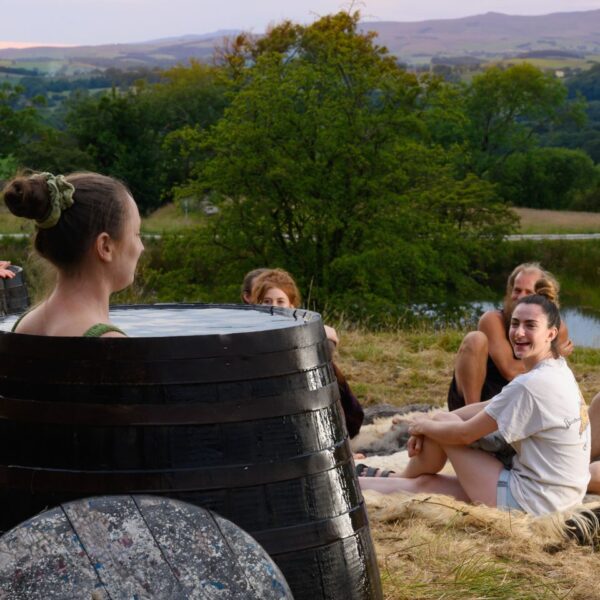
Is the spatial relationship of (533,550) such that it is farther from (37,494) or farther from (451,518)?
(37,494)

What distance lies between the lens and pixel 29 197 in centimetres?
244

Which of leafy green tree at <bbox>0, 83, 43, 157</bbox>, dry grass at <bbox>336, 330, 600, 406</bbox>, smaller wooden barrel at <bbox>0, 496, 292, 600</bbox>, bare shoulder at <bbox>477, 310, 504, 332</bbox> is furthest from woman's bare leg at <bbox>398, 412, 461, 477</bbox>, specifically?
leafy green tree at <bbox>0, 83, 43, 157</bbox>

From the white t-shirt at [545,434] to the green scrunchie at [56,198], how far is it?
2703mm

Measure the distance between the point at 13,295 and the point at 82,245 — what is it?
5.11 meters

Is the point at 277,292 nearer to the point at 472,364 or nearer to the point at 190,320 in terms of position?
the point at 472,364

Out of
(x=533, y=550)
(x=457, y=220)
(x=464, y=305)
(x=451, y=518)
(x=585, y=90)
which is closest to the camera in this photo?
(x=533, y=550)

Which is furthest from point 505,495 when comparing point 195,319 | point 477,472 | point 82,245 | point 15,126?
point 15,126

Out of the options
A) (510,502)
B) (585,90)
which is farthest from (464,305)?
(585,90)

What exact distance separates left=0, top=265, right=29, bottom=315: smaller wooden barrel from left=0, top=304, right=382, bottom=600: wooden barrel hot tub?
5.01 m

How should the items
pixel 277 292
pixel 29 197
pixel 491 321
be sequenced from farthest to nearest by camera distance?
pixel 491 321 < pixel 277 292 < pixel 29 197

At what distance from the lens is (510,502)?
16.1ft

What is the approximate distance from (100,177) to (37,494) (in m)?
0.70

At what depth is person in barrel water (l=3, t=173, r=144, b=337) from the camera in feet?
8.18

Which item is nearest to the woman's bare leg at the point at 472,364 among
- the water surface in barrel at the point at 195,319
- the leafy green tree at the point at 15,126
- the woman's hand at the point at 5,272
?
the woman's hand at the point at 5,272
